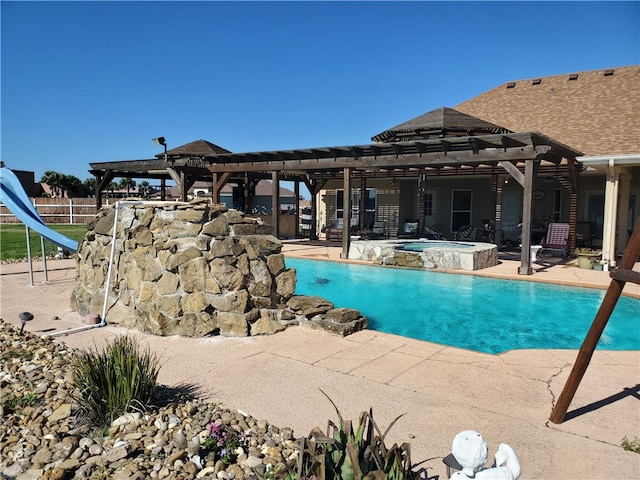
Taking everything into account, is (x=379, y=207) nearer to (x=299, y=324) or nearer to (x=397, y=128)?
(x=397, y=128)

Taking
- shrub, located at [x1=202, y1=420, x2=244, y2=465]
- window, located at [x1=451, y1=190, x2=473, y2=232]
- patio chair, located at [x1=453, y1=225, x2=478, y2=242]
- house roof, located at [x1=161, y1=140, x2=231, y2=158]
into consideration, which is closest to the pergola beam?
house roof, located at [x1=161, y1=140, x2=231, y2=158]

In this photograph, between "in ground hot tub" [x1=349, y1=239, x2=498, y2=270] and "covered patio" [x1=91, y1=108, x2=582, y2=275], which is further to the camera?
"in ground hot tub" [x1=349, y1=239, x2=498, y2=270]

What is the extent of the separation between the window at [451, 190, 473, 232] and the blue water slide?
15.0 m

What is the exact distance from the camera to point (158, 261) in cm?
561

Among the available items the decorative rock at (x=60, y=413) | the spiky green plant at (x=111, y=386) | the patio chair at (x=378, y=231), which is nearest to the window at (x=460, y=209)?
the patio chair at (x=378, y=231)

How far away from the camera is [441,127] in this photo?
14.2 metres

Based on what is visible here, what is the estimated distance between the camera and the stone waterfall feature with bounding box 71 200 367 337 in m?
5.47

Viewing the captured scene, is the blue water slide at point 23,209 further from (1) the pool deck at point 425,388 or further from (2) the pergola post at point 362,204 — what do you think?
(2) the pergola post at point 362,204

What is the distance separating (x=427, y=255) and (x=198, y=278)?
7.87 meters

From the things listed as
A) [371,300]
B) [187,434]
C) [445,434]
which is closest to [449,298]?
[371,300]

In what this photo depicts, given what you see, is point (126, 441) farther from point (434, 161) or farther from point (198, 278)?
point (434, 161)

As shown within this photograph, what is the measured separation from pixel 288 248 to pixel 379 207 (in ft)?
19.7

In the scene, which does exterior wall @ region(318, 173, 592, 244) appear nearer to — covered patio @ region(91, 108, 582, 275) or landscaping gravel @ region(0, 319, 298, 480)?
covered patio @ region(91, 108, 582, 275)

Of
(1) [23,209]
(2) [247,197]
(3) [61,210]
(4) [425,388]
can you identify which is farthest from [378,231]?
(3) [61,210]
